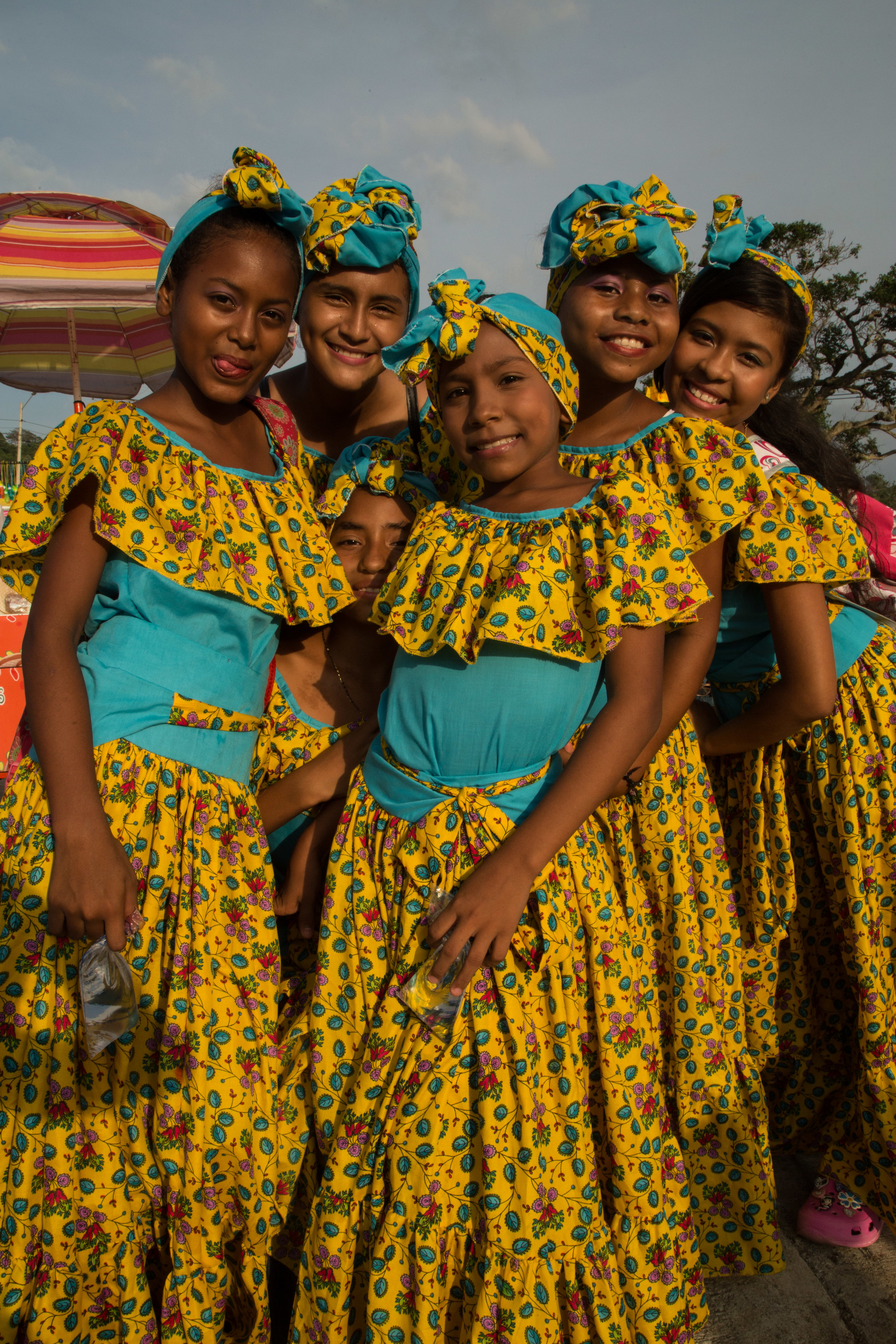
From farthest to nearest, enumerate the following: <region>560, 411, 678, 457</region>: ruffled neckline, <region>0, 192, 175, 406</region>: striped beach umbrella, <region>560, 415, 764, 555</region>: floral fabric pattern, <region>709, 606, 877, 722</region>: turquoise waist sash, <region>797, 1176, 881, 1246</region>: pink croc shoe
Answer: <region>0, 192, 175, 406</region>: striped beach umbrella, <region>709, 606, 877, 722</region>: turquoise waist sash, <region>797, 1176, 881, 1246</region>: pink croc shoe, <region>560, 411, 678, 457</region>: ruffled neckline, <region>560, 415, 764, 555</region>: floral fabric pattern

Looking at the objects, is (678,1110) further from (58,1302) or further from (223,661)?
(223,661)

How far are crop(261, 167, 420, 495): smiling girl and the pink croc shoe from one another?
245 centimetres

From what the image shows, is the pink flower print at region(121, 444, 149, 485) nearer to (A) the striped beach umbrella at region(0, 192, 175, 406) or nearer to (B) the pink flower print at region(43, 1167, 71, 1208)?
(B) the pink flower print at region(43, 1167, 71, 1208)

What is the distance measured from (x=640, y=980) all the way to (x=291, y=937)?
871mm

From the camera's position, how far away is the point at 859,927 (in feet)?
7.90

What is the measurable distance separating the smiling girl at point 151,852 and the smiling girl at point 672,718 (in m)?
0.79

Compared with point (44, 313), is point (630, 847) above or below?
below

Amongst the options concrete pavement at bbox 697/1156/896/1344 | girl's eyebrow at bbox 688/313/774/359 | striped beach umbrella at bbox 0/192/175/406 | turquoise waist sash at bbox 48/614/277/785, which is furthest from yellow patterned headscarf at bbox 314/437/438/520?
striped beach umbrella at bbox 0/192/175/406

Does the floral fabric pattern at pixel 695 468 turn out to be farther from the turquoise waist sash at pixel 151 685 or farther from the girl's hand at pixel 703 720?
the turquoise waist sash at pixel 151 685

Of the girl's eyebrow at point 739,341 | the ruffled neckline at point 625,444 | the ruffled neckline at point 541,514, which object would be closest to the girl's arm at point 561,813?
the ruffled neckline at point 541,514

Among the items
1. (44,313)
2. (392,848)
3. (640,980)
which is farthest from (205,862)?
(44,313)

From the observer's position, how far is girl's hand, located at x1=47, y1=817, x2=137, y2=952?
1568 millimetres

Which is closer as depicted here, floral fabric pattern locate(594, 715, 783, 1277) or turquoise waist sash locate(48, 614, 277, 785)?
turquoise waist sash locate(48, 614, 277, 785)

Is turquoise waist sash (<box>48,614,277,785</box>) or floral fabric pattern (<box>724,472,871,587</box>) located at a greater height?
floral fabric pattern (<box>724,472,871,587</box>)
